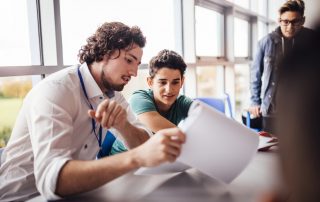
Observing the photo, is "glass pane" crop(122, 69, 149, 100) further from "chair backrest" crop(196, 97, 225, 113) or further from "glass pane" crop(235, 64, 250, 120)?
"glass pane" crop(235, 64, 250, 120)

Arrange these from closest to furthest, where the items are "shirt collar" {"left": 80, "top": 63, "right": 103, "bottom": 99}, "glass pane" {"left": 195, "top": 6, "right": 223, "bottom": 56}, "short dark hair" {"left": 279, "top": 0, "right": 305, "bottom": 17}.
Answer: "shirt collar" {"left": 80, "top": 63, "right": 103, "bottom": 99} → "short dark hair" {"left": 279, "top": 0, "right": 305, "bottom": 17} → "glass pane" {"left": 195, "top": 6, "right": 223, "bottom": 56}

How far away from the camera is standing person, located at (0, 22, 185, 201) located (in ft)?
2.96

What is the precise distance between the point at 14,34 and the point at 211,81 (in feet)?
10.2

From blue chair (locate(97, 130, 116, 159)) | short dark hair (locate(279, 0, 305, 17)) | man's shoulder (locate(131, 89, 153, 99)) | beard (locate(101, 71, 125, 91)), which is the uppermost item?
short dark hair (locate(279, 0, 305, 17))

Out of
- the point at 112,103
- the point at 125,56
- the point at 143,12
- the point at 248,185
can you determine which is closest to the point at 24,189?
the point at 112,103

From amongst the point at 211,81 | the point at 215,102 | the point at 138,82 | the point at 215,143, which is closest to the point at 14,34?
the point at 138,82

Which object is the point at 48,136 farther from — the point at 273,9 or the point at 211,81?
the point at 273,9

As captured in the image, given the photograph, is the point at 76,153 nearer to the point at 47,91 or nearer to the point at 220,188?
the point at 47,91

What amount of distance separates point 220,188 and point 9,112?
128cm

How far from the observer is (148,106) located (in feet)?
5.84

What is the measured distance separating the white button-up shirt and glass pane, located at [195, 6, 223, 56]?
8.46 feet

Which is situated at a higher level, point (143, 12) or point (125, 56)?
point (143, 12)

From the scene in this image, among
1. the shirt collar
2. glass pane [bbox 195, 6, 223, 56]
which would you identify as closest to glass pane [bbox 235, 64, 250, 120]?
glass pane [bbox 195, 6, 223, 56]

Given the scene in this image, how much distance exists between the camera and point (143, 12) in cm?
284
